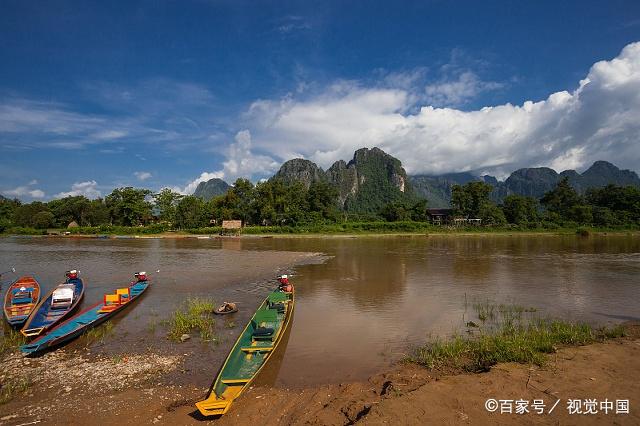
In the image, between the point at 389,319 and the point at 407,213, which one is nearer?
the point at 389,319

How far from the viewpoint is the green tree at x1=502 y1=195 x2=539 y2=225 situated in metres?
72.8

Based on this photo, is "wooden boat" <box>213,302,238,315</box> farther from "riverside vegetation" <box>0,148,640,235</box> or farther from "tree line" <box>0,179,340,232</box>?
"tree line" <box>0,179,340,232</box>

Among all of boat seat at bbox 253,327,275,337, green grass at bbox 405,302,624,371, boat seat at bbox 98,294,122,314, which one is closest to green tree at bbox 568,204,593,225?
green grass at bbox 405,302,624,371

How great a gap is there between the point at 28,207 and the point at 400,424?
9435 centimetres

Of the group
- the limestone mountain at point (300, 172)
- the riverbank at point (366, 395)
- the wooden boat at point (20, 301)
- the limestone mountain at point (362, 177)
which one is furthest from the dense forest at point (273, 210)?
the limestone mountain at point (300, 172)

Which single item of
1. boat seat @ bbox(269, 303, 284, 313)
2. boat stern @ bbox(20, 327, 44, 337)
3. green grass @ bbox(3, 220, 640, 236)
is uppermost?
green grass @ bbox(3, 220, 640, 236)

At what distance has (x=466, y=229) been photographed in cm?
6850

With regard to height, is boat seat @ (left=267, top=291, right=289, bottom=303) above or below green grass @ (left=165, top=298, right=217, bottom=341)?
above

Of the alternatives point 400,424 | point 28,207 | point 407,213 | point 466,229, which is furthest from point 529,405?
point 28,207

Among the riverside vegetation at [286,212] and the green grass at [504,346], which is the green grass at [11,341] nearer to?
the green grass at [504,346]

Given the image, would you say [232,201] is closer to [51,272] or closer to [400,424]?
[51,272]

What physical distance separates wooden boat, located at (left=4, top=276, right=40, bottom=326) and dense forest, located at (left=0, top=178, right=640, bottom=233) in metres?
52.5

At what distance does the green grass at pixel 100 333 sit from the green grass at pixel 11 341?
1.73 meters

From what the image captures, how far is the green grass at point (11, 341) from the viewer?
1052 centimetres
